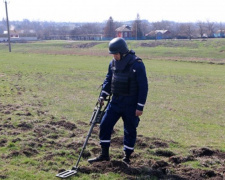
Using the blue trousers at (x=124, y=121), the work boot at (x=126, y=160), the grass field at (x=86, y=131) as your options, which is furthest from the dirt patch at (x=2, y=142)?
the work boot at (x=126, y=160)

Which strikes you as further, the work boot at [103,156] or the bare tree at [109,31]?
the bare tree at [109,31]

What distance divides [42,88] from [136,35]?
89.3 meters

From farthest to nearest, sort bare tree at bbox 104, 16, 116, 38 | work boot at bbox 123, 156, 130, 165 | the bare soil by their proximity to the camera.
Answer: bare tree at bbox 104, 16, 116, 38
work boot at bbox 123, 156, 130, 165
the bare soil

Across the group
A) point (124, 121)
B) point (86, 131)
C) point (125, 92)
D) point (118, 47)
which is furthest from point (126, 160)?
point (86, 131)

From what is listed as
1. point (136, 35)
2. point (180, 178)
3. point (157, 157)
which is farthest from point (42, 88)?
point (136, 35)

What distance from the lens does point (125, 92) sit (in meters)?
6.98

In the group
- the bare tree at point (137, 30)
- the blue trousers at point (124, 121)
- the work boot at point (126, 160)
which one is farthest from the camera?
the bare tree at point (137, 30)

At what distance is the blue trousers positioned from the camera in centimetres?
701

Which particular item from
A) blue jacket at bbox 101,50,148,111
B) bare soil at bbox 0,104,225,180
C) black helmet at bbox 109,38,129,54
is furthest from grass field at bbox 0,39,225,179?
black helmet at bbox 109,38,129,54

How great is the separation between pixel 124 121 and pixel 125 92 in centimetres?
61

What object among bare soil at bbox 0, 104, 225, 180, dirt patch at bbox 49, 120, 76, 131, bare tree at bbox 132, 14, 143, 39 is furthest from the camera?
bare tree at bbox 132, 14, 143, 39

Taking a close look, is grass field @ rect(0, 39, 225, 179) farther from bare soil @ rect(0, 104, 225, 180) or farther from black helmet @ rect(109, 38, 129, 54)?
black helmet @ rect(109, 38, 129, 54)

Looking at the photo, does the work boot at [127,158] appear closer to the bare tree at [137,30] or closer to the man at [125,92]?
the man at [125,92]

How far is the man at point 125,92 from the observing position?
684cm
